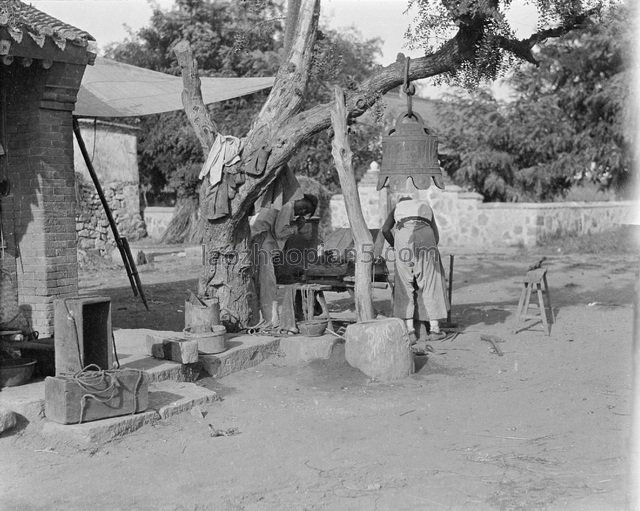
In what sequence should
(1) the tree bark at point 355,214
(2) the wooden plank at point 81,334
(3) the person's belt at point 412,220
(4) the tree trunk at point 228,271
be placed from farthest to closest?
(3) the person's belt at point 412,220 → (4) the tree trunk at point 228,271 → (1) the tree bark at point 355,214 → (2) the wooden plank at point 81,334

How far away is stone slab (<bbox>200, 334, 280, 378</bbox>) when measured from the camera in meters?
7.65

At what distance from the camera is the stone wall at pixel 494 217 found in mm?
21172

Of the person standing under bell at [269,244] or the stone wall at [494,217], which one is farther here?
the stone wall at [494,217]

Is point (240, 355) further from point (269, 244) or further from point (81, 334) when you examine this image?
point (81, 334)

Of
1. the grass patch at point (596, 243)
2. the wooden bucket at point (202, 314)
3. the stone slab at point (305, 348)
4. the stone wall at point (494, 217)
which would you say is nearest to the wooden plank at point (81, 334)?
the wooden bucket at point (202, 314)

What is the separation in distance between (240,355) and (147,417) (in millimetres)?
2068

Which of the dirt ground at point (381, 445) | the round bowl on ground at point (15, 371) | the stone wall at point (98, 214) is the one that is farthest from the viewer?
the stone wall at point (98, 214)

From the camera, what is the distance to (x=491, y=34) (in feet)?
28.1

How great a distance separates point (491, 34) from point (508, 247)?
13389 mm

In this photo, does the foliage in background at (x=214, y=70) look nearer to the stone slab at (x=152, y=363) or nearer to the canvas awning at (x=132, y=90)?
Result: the canvas awning at (x=132, y=90)

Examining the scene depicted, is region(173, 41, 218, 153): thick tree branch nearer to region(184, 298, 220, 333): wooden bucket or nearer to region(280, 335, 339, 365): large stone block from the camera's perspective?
region(184, 298, 220, 333): wooden bucket

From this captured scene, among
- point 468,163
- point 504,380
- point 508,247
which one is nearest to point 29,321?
point 504,380

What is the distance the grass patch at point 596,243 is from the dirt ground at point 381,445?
37.2 ft

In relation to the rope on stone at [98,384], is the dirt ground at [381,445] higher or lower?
lower
